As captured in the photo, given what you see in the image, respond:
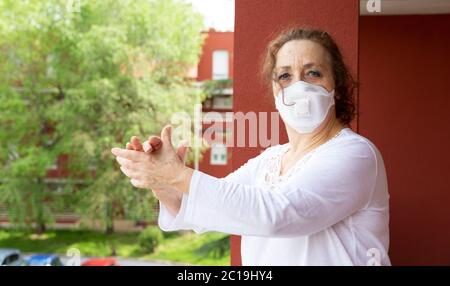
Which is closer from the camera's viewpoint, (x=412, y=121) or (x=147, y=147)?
(x=147, y=147)

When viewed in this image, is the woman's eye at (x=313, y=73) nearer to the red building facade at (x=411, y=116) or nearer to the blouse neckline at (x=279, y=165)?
the blouse neckline at (x=279, y=165)

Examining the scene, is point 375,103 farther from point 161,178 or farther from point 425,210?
point 161,178

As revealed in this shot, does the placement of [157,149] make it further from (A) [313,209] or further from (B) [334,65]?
(B) [334,65]

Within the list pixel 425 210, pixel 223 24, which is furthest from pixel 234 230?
pixel 223 24

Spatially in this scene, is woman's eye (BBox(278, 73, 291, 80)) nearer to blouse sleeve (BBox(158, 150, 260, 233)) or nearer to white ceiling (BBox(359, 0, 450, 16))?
blouse sleeve (BBox(158, 150, 260, 233))

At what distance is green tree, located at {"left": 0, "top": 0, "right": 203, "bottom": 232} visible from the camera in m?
11.6

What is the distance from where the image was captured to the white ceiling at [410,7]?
3021mm

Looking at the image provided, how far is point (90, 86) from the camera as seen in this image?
38.0 ft

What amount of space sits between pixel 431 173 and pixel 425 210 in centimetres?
19

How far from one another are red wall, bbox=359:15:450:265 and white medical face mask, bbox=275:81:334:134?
234 cm

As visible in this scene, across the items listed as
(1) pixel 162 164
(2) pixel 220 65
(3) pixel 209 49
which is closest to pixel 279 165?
(1) pixel 162 164

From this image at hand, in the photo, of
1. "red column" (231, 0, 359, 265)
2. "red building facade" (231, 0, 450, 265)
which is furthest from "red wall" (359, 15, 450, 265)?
"red column" (231, 0, 359, 265)

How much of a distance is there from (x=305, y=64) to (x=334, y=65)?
6cm

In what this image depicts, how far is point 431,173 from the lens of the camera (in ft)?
10.5
